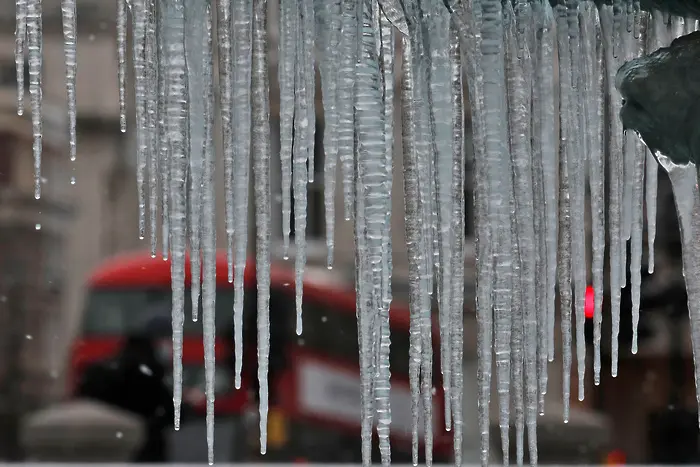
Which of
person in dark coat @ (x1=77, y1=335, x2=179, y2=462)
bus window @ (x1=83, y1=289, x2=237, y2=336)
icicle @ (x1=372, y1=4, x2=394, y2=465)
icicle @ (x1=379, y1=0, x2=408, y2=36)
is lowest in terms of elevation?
person in dark coat @ (x1=77, y1=335, x2=179, y2=462)

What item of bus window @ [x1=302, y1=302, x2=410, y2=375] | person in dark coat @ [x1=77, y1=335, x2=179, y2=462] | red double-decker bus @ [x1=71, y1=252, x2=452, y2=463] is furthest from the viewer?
person in dark coat @ [x1=77, y1=335, x2=179, y2=462]

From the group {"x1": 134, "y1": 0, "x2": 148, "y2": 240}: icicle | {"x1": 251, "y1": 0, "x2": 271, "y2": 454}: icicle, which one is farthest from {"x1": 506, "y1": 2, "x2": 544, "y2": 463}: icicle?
{"x1": 134, "y1": 0, "x2": 148, "y2": 240}: icicle

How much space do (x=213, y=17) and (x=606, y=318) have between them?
9.68m

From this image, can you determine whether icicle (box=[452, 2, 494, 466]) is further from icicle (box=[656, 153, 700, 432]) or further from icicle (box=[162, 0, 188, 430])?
icicle (box=[162, 0, 188, 430])

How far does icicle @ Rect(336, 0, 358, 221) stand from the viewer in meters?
1.55

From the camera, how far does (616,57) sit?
5.46 feet

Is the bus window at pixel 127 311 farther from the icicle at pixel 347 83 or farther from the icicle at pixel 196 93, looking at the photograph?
the icicle at pixel 347 83

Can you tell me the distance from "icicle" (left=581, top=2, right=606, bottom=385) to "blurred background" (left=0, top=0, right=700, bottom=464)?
278 inches

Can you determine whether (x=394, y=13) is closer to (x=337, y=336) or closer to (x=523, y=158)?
(x=523, y=158)

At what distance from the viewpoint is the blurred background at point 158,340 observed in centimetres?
947

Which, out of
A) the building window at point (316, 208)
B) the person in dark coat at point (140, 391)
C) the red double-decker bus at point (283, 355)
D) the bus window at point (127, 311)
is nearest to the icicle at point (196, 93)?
the red double-decker bus at point (283, 355)

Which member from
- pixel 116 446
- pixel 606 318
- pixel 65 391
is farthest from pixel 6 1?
pixel 606 318

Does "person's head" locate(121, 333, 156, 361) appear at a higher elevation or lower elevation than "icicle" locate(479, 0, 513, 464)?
lower

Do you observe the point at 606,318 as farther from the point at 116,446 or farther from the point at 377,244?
the point at 377,244
